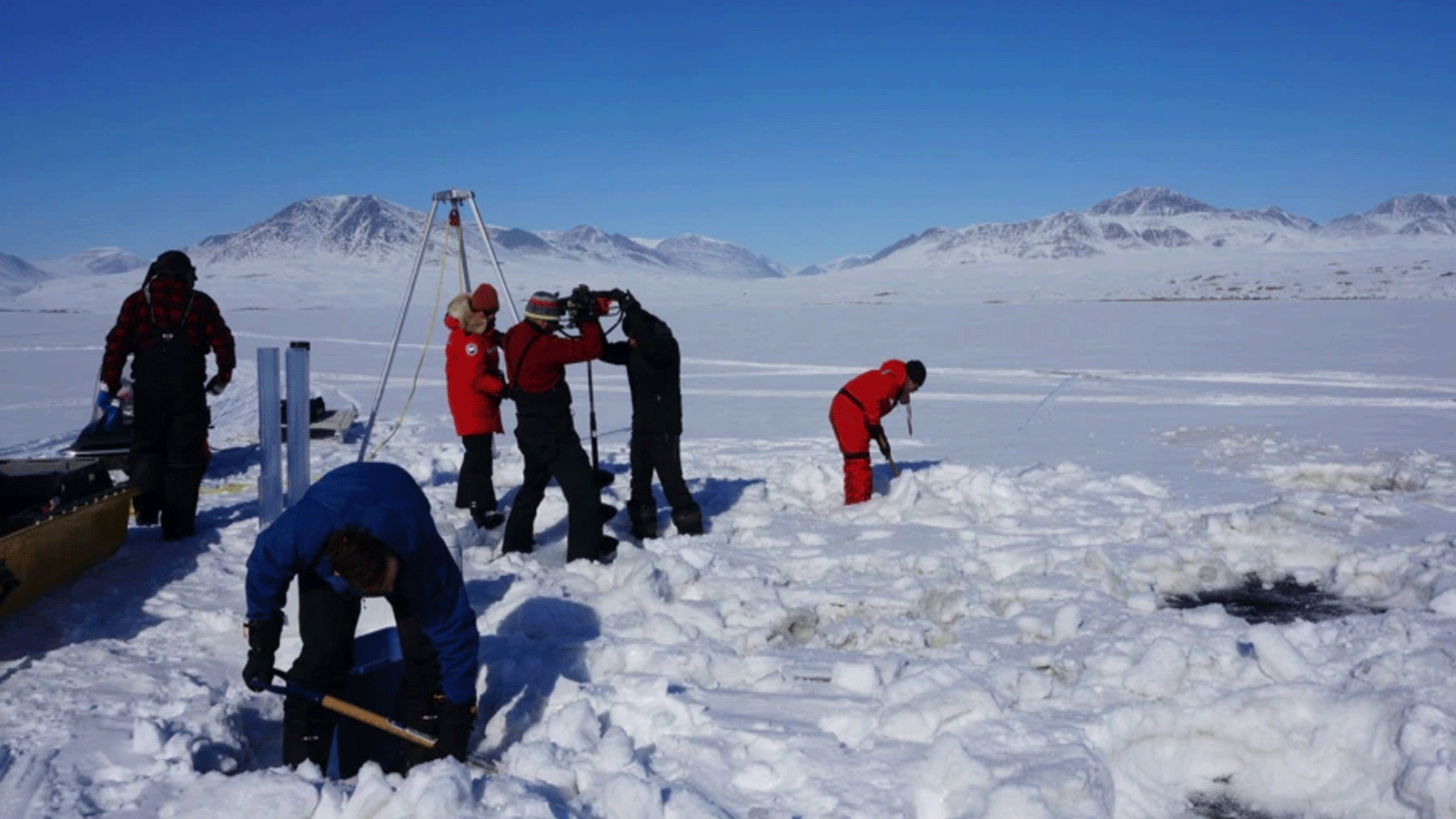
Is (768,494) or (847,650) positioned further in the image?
(768,494)

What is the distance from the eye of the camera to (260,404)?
18.0 ft

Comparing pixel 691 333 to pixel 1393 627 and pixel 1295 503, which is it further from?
pixel 1393 627

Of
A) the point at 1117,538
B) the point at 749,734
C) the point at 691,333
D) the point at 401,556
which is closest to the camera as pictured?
the point at 401,556

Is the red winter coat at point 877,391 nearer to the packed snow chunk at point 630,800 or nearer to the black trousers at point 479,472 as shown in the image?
the black trousers at point 479,472

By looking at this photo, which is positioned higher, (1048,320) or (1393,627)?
(1048,320)

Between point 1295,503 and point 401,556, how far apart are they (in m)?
5.73

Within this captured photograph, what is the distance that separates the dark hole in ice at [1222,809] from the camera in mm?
3416

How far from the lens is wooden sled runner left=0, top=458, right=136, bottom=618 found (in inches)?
172

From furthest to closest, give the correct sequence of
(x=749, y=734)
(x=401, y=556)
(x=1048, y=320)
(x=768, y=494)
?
(x=1048, y=320) < (x=768, y=494) < (x=749, y=734) < (x=401, y=556)

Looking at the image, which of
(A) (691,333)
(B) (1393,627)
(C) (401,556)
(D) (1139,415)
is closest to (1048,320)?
(A) (691,333)

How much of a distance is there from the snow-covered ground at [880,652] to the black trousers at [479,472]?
0.99 ft

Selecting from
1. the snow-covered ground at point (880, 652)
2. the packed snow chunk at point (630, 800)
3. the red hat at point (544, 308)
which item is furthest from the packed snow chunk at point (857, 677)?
the red hat at point (544, 308)

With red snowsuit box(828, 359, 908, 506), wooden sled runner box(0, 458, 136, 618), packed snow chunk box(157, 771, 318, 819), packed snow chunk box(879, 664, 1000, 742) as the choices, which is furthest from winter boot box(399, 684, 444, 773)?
red snowsuit box(828, 359, 908, 506)

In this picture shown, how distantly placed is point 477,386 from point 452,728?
337cm
